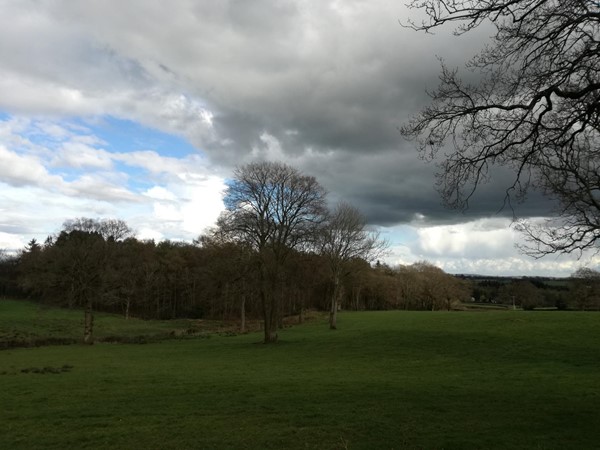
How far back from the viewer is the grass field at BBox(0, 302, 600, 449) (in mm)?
9648

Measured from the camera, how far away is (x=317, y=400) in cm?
1382

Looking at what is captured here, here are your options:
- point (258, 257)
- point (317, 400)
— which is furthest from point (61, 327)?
point (317, 400)

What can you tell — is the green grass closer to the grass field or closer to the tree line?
the tree line

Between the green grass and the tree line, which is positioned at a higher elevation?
the tree line

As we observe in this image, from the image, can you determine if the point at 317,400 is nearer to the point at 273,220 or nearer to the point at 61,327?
the point at 273,220

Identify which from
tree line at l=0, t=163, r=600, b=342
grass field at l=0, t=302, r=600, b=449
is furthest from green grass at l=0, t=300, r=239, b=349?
grass field at l=0, t=302, r=600, b=449

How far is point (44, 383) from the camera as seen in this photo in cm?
1955

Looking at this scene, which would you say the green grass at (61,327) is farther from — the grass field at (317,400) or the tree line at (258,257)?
the grass field at (317,400)

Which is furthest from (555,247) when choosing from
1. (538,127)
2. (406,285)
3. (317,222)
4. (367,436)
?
(406,285)

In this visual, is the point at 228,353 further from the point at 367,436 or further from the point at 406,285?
the point at 406,285

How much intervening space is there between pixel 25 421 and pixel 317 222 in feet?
90.1

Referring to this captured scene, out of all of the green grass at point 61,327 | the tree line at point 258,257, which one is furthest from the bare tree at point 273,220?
the green grass at point 61,327

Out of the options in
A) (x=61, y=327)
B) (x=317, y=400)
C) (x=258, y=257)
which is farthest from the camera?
(x=61, y=327)

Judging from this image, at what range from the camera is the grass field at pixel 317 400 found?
31.7 feet
